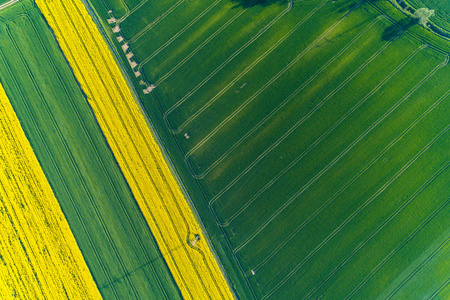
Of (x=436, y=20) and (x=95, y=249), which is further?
(x=436, y=20)

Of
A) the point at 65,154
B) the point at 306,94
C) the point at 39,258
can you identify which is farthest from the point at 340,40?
the point at 39,258

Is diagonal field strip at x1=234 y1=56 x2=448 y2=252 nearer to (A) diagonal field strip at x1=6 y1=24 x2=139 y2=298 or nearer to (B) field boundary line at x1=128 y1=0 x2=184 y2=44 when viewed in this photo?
(A) diagonal field strip at x1=6 y1=24 x2=139 y2=298

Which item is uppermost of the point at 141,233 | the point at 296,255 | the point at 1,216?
the point at 1,216

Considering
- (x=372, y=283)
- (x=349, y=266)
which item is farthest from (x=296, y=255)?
(x=372, y=283)

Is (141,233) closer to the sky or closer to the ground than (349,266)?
closer to the sky

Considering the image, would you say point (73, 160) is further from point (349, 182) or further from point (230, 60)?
point (349, 182)

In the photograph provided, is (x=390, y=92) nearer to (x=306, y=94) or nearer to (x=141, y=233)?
(x=306, y=94)
